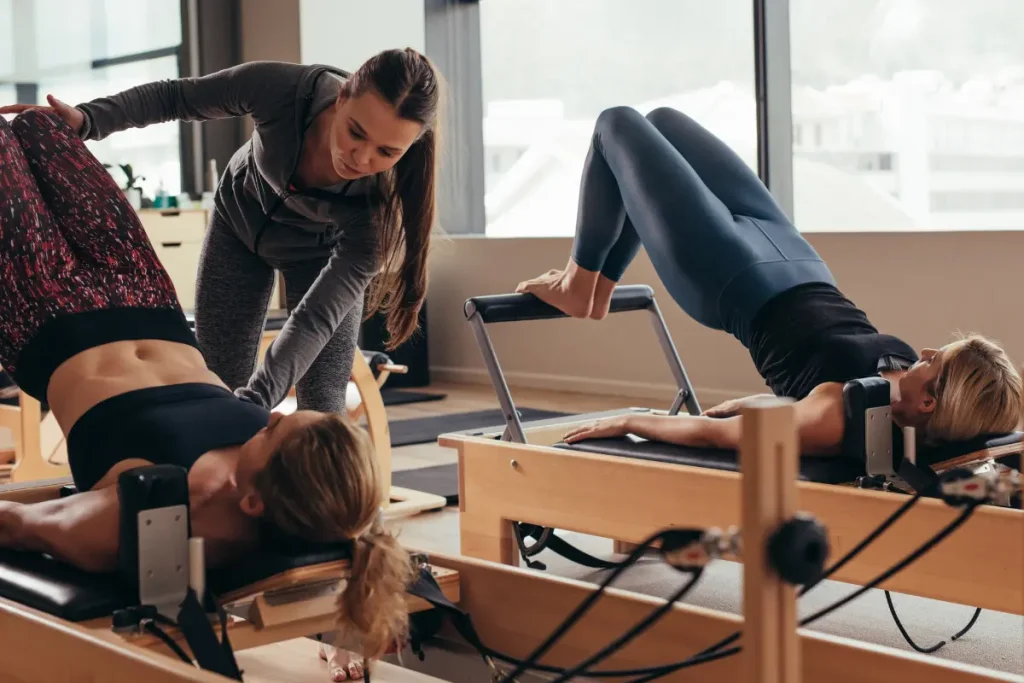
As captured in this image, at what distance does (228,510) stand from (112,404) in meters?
0.32

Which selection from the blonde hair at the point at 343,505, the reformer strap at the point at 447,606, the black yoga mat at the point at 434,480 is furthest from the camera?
the black yoga mat at the point at 434,480

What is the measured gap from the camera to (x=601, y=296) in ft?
9.45

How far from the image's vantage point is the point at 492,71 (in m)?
6.55

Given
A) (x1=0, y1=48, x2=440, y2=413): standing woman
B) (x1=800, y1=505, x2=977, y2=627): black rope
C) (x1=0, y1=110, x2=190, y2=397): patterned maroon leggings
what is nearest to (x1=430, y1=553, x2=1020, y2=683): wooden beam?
(x1=800, y1=505, x2=977, y2=627): black rope

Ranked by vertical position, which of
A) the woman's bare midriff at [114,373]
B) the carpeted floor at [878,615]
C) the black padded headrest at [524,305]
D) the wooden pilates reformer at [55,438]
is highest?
the black padded headrest at [524,305]

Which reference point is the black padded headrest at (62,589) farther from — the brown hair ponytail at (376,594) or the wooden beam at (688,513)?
the wooden beam at (688,513)

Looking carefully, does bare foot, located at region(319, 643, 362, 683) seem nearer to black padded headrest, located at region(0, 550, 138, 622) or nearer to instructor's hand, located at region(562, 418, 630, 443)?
black padded headrest, located at region(0, 550, 138, 622)

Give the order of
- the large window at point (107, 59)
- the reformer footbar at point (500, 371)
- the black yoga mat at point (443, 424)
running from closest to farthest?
the reformer footbar at point (500, 371)
the black yoga mat at point (443, 424)
the large window at point (107, 59)

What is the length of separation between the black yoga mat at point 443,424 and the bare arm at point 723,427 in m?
2.04

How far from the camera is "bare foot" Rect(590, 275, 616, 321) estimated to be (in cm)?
287

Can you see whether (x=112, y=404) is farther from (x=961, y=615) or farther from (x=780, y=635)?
(x=961, y=615)

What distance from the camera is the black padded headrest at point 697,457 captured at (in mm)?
2219

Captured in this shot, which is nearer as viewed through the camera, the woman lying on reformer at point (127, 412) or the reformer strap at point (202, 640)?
the reformer strap at point (202, 640)

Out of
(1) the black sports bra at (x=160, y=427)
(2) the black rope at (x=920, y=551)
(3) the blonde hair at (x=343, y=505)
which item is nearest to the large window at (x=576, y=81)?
(1) the black sports bra at (x=160, y=427)
